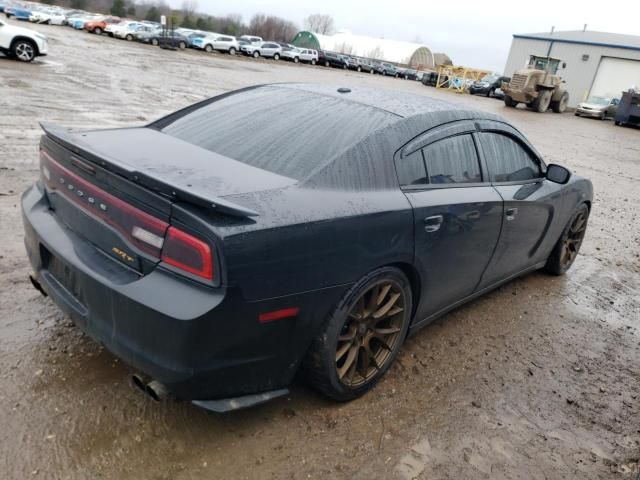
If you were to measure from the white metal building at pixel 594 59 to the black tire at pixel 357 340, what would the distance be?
47442mm

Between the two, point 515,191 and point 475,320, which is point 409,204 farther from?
point 475,320

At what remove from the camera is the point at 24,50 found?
15766 mm

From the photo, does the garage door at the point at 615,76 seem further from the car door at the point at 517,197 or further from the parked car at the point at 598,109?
the car door at the point at 517,197

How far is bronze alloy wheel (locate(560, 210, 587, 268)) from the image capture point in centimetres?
479

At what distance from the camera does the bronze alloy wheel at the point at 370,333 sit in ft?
8.44

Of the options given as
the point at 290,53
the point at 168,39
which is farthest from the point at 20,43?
the point at 290,53

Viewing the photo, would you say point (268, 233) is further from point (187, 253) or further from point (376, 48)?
point (376, 48)

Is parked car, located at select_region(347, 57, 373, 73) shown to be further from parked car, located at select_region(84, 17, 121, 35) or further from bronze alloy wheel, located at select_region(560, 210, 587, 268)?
bronze alloy wheel, located at select_region(560, 210, 587, 268)

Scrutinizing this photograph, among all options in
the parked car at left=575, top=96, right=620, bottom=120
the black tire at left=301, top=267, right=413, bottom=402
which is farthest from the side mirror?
the parked car at left=575, top=96, right=620, bottom=120

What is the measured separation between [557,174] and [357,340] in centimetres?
237

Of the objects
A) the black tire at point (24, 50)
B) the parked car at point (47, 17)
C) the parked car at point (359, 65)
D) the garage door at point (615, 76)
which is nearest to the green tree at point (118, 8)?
the parked car at point (47, 17)

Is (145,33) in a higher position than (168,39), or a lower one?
higher

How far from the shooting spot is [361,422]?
2592 mm

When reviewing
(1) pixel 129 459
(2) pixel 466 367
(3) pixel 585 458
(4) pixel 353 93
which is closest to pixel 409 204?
(4) pixel 353 93
